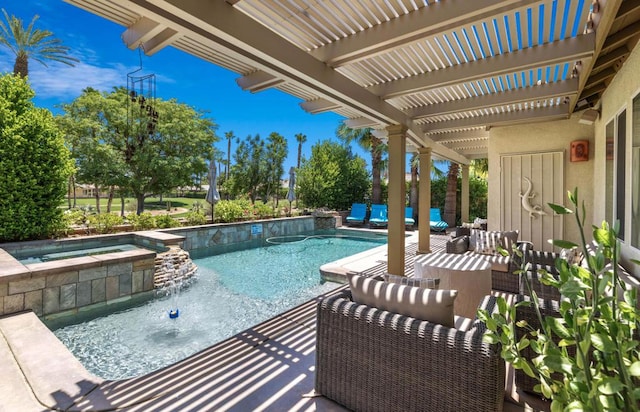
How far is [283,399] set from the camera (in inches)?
88.1

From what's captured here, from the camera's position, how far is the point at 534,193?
20.9 ft

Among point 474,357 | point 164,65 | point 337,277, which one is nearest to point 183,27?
point 474,357

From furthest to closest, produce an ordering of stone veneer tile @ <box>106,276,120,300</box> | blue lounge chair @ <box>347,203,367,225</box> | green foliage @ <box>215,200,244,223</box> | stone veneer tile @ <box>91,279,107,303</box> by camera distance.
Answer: blue lounge chair @ <box>347,203,367,225</box> → green foliage @ <box>215,200,244,223</box> → stone veneer tile @ <box>106,276,120,300</box> → stone veneer tile @ <box>91,279,107,303</box>

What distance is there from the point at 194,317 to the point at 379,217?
11.1 meters

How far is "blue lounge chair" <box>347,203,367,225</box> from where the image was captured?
15.3m

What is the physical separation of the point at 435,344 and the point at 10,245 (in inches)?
347

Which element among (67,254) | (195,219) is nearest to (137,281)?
(67,254)

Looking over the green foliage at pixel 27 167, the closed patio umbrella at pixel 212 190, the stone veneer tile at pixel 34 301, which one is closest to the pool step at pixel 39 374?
the stone veneer tile at pixel 34 301

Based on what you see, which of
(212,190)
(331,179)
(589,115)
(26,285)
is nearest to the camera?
(26,285)

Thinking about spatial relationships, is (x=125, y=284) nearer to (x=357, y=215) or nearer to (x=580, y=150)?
(x=580, y=150)

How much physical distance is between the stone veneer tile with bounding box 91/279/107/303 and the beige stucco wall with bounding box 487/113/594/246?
25.5ft

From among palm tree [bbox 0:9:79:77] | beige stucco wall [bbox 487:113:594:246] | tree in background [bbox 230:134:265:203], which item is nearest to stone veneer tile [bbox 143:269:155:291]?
beige stucco wall [bbox 487:113:594:246]

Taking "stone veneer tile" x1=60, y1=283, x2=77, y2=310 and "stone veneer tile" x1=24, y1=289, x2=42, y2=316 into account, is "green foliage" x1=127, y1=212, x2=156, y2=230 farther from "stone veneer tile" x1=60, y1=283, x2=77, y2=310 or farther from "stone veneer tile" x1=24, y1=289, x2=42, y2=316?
"stone veneer tile" x1=24, y1=289, x2=42, y2=316

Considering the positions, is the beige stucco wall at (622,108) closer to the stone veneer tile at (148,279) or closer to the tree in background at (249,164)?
the stone veneer tile at (148,279)
